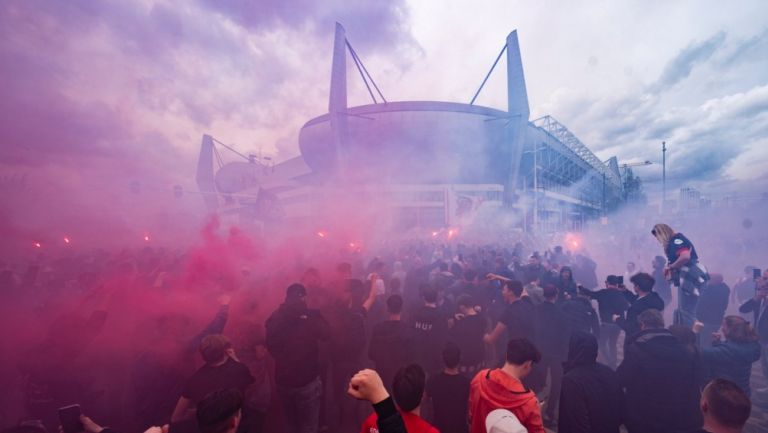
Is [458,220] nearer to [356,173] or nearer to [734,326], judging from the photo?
[356,173]

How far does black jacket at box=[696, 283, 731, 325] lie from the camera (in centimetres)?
547

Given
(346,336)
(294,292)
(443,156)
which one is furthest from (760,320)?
(443,156)

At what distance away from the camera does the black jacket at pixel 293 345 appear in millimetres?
3447

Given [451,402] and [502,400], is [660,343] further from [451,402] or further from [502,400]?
[451,402]

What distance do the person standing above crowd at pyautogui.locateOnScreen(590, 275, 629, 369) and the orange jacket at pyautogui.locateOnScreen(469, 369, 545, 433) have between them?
151 inches

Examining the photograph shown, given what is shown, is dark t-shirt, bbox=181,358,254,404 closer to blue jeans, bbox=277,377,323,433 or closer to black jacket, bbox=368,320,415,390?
blue jeans, bbox=277,377,323,433

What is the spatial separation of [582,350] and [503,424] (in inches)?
48.5

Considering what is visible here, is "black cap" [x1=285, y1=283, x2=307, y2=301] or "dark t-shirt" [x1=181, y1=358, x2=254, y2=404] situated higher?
"black cap" [x1=285, y1=283, x2=307, y2=301]

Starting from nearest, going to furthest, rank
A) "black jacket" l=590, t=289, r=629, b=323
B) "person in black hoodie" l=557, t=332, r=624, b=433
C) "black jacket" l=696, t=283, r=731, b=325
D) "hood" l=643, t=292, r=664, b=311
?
"person in black hoodie" l=557, t=332, r=624, b=433
"hood" l=643, t=292, r=664, b=311
"black jacket" l=590, t=289, r=629, b=323
"black jacket" l=696, t=283, r=731, b=325

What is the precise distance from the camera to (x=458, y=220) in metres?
33.2

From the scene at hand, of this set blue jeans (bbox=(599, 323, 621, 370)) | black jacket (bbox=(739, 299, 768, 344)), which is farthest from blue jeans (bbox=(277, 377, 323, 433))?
black jacket (bbox=(739, 299, 768, 344))

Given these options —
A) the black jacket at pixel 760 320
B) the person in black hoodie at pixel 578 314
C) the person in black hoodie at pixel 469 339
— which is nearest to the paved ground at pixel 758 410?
the black jacket at pixel 760 320

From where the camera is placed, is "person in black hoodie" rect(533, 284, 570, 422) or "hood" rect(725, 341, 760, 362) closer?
"hood" rect(725, 341, 760, 362)

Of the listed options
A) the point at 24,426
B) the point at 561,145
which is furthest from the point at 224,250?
the point at 561,145
